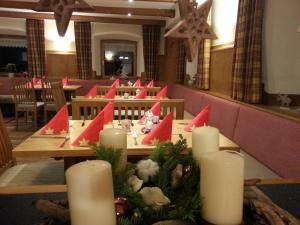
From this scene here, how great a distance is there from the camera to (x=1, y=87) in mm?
7059

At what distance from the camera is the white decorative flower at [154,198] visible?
2.09ft

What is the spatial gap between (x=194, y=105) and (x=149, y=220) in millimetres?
4009

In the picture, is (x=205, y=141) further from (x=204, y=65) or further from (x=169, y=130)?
(x=204, y=65)

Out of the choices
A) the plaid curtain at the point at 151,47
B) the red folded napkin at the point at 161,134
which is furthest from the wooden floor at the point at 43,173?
the plaid curtain at the point at 151,47

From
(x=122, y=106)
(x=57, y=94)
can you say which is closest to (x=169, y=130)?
(x=122, y=106)

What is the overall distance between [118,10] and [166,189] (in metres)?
6.72

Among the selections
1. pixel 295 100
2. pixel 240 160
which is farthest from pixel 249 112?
pixel 240 160

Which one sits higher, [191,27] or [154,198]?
[191,27]

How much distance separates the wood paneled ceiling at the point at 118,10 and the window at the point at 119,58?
0.80m

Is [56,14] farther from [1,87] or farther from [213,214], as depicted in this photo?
[1,87]

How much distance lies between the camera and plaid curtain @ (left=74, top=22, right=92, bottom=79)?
7844 millimetres

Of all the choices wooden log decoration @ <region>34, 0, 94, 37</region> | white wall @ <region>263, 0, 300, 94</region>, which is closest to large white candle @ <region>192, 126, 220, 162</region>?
wooden log decoration @ <region>34, 0, 94, 37</region>

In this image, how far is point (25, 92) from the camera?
18.1ft

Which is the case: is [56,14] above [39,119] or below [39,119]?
above
